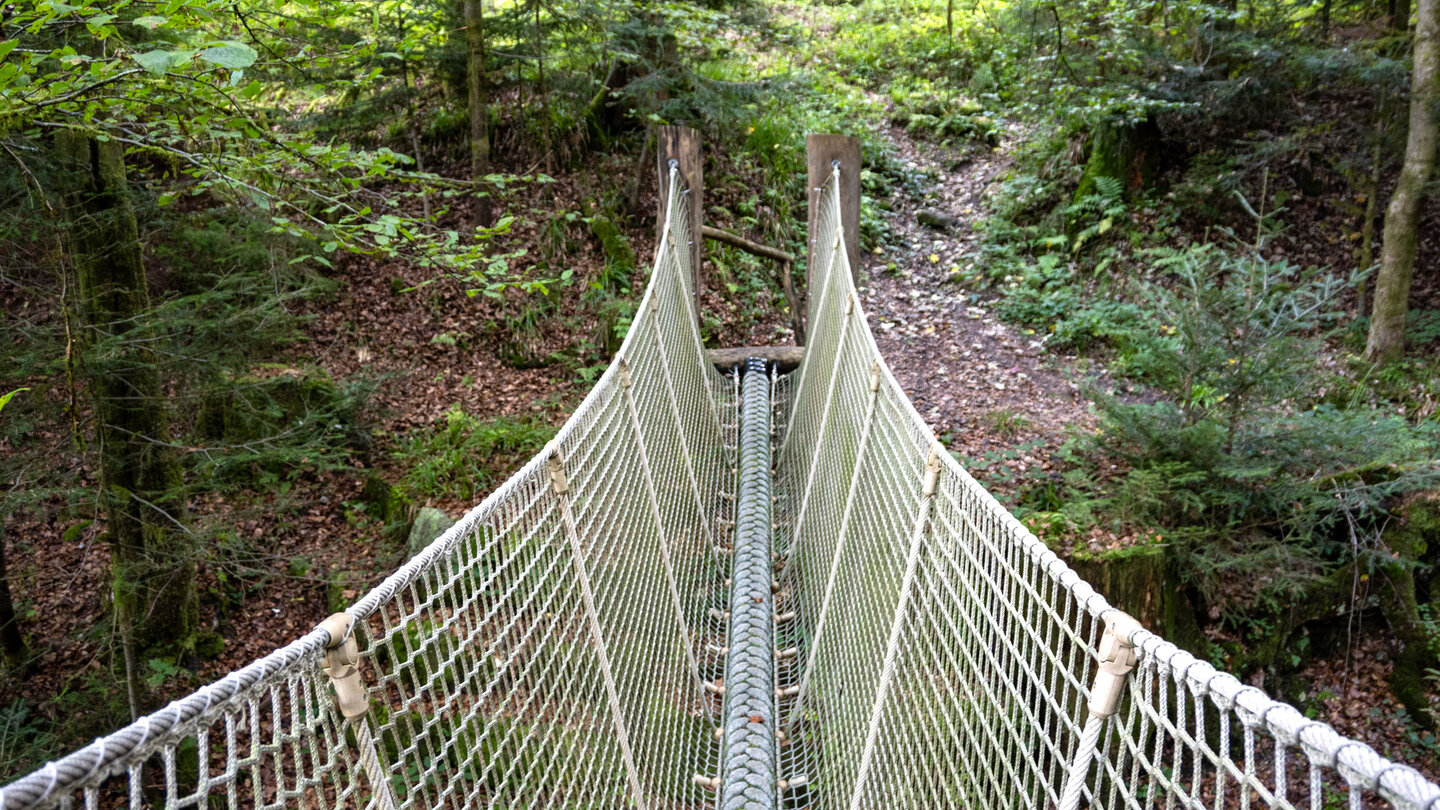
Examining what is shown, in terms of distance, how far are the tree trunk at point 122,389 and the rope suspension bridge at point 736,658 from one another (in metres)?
1.12

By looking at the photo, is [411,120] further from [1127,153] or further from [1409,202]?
[1409,202]

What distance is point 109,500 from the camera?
386 cm

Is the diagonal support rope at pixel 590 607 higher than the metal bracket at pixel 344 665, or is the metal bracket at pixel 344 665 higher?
the metal bracket at pixel 344 665

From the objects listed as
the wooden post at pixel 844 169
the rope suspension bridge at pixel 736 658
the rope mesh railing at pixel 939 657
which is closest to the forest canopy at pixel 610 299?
the rope suspension bridge at pixel 736 658

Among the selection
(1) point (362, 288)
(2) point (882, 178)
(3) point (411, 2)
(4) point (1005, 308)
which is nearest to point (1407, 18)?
(4) point (1005, 308)

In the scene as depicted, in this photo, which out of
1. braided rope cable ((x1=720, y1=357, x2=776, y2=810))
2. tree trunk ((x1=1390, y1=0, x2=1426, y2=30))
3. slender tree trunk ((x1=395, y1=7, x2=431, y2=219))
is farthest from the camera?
tree trunk ((x1=1390, y1=0, x2=1426, y2=30))

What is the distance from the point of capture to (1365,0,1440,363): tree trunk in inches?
234

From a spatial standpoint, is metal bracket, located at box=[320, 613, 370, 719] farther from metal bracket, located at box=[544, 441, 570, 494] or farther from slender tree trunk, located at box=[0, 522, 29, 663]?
slender tree trunk, located at box=[0, 522, 29, 663]

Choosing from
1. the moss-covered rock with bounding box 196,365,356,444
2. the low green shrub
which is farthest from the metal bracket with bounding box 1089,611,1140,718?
the moss-covered rock with bounding box 196,365,356,444

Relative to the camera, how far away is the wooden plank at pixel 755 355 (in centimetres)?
620

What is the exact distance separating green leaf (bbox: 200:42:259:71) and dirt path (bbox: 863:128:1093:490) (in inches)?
184

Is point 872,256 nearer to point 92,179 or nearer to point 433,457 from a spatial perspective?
point 433,457

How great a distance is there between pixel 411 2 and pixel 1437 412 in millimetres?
8248

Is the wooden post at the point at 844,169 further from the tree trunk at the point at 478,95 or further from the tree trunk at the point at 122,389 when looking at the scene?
the tree trunk at the point at 122,389
